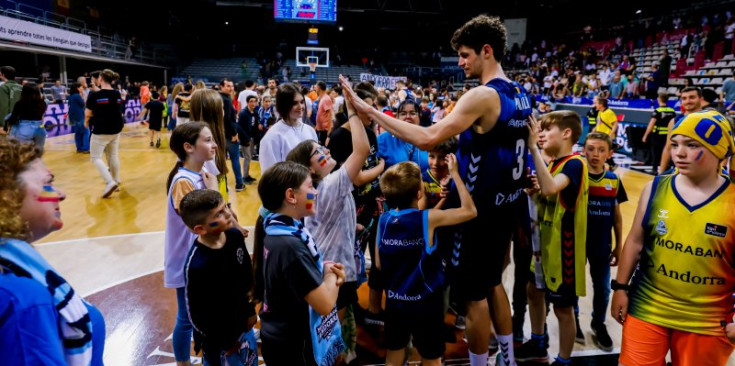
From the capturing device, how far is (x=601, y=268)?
313 centimetres

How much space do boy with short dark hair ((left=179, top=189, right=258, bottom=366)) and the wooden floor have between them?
43.2 inches

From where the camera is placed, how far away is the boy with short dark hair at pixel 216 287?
207 centimetres

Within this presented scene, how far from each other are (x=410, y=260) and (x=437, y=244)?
214mm

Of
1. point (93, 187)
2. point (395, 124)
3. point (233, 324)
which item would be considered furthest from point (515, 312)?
point (93, 187)

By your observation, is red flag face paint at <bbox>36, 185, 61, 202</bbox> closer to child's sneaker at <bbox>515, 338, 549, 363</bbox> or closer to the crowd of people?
the crowd of people

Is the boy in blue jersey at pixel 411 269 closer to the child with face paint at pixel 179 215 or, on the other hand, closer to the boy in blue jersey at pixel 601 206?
the child with face paint at pixel 179 215

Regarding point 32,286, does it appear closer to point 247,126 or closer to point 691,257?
point 691,257

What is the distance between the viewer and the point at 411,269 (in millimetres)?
2412

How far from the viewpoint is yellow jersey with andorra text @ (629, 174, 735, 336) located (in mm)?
1868

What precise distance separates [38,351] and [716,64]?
19694mm

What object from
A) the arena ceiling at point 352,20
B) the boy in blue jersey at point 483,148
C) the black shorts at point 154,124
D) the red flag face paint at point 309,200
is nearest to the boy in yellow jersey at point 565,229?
the boy in blue jersey at point 483,148

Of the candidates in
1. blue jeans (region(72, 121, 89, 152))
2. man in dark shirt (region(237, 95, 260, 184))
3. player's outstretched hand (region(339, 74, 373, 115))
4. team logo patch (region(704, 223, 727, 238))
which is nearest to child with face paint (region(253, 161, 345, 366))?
player's outstretched hand (region(339, 74, 373, 115))

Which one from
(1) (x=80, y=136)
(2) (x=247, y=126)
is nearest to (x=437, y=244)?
(2) (x=247, y=126)

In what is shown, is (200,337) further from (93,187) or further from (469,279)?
(93,187)
